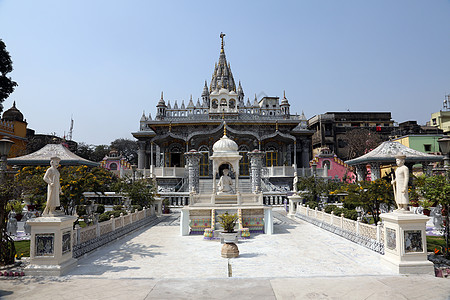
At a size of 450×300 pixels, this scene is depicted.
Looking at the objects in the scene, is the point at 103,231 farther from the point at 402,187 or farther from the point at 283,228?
the point at 402,187

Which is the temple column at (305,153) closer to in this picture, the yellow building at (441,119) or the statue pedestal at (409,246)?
the yellow building at (441,119)

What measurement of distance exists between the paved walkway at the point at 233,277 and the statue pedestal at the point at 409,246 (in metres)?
0.26

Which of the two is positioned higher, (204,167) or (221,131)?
(221,131)

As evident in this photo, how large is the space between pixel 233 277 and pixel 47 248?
4.39 metres

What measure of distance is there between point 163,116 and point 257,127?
33.5ft

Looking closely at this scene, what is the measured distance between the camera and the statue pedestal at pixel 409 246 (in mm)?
6629

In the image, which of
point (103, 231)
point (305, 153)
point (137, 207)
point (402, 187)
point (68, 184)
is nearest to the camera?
point (402, 187)

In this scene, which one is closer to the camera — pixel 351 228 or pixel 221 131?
pixel 351 228

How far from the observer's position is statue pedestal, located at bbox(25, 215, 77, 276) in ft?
22.3

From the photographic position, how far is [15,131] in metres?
30.1

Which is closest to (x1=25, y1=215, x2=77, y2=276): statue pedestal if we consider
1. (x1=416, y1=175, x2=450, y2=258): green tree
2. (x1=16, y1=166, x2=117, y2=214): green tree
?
(x1=16, y1=166, x2=117, y2=214): green tree

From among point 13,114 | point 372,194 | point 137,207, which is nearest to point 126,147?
point 13,114

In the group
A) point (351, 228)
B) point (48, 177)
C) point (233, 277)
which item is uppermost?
point (48, 177)

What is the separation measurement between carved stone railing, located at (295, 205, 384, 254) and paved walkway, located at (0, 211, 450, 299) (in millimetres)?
291
